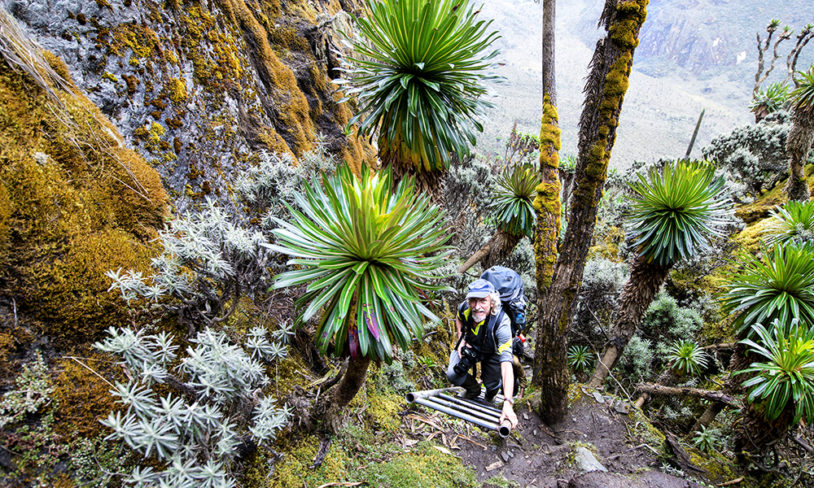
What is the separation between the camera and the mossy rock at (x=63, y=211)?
7.05 ft

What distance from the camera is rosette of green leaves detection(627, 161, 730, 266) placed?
6.18 meters

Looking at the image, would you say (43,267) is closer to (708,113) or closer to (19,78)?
(19,78)

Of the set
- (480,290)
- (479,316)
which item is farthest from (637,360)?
(480,290)

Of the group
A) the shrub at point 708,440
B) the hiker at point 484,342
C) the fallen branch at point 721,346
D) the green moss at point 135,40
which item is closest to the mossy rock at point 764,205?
the fallen branch at point 721,346

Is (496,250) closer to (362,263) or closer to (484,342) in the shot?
(484,342)

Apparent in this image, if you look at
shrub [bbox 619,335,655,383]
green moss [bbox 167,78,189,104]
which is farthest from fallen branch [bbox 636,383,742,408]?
green moss [bbox 167,78,189,104]

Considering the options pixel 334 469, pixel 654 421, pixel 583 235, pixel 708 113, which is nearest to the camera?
pixel 334 469

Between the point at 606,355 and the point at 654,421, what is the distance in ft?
5.45

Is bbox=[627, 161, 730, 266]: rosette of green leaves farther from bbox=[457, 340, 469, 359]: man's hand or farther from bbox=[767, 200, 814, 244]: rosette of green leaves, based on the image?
bbox=[457, 340, 469, 359]: man's hand

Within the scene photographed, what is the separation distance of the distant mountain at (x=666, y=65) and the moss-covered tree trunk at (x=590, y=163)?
50.4 metres

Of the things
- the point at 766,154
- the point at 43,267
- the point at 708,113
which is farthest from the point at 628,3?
the point at 708,113

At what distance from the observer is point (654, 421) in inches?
284

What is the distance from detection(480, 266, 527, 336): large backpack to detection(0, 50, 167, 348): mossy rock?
3744 mm

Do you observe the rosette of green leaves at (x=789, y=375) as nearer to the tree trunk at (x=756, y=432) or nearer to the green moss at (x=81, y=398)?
the tree trunk at (x=756, y=432)
